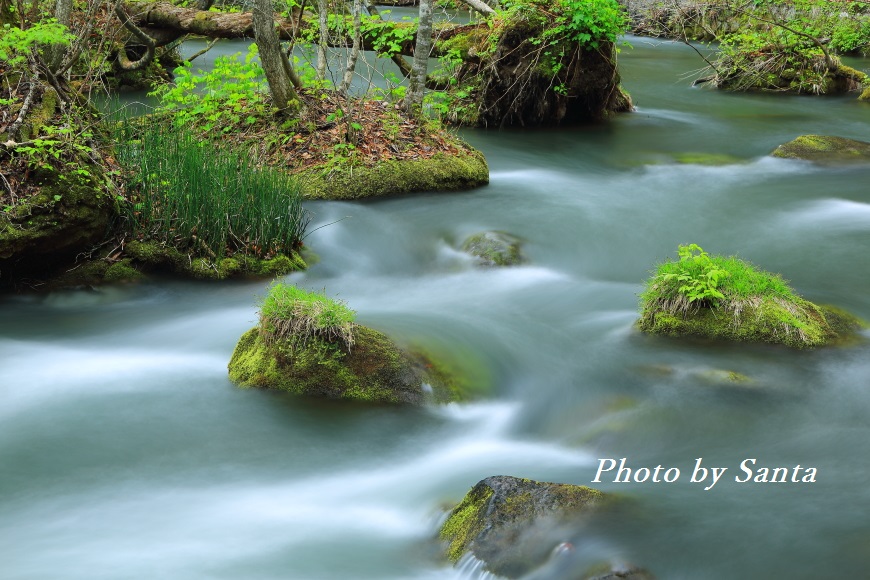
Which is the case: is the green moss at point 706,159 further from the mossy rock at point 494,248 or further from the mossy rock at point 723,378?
the mossy rock at point 723,378

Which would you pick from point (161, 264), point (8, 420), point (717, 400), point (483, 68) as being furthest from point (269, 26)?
point (717, 400)

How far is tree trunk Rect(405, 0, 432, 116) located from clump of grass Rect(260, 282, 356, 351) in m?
4.93

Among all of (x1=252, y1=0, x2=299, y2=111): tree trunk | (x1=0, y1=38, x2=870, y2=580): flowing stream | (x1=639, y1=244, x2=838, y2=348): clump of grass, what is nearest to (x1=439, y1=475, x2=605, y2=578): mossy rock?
(x1=0, y1=38, x2=870, y2=580): flowing stream

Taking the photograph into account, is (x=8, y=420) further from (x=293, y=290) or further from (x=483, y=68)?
(x=483, y=68)

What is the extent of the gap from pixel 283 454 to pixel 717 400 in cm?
264

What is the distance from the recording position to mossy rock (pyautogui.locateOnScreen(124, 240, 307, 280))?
7518 millimetres

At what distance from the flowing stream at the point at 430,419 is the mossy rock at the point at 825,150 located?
91.2 inches

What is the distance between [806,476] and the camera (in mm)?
4793

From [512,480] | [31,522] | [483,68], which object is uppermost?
[483,68]

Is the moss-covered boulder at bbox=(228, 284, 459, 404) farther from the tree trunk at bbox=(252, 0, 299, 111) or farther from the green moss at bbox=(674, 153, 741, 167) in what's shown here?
the green moss at bbox=(674, 153, 741, 167)

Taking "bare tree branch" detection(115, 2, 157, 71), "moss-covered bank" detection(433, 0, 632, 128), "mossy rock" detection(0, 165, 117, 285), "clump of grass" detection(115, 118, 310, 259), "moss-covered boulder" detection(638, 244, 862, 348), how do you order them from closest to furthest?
1. "moss-covered boulder" detection(638, 244, 862, 348)
2. "mossy rock" detection(0, 165, 117, 285)
3. "clump of grass" detection(115, 118, 310, 259)
4. "moss-covered bank" detection(433, 0, 632, 128)
5. "bare tree branch" detection(115, 2, 157, 71)

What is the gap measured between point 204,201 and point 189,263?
1.74 ft

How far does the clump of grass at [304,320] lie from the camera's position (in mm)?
5602

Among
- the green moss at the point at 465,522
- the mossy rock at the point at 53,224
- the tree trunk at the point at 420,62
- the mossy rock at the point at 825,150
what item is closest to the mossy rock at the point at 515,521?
the green moss at the point at 465,522
